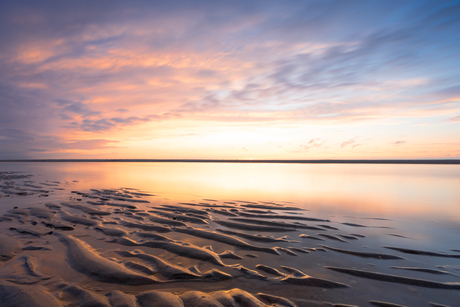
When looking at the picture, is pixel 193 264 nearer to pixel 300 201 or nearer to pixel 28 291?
pixel 28 291

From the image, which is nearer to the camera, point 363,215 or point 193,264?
point 193,264

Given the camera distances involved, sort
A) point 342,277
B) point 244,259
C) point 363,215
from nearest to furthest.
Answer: point 342,277
point 244,259
point 363,215

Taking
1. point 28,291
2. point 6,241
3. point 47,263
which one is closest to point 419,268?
point 28,291

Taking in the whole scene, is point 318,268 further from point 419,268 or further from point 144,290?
point 144,290

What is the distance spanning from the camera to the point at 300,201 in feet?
36.8

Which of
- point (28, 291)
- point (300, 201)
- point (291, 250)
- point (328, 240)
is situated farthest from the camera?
point (300, 201)

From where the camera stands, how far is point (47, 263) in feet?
13.6

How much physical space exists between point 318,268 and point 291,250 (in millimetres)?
897

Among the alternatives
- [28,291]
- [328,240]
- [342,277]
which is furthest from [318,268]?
[28,291]

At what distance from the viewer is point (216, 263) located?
169 inches

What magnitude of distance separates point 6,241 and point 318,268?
6952 mm

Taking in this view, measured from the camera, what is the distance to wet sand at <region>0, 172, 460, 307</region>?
313 centimetres

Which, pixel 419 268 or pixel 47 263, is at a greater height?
pixel 419 268

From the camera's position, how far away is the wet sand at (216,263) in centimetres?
313
